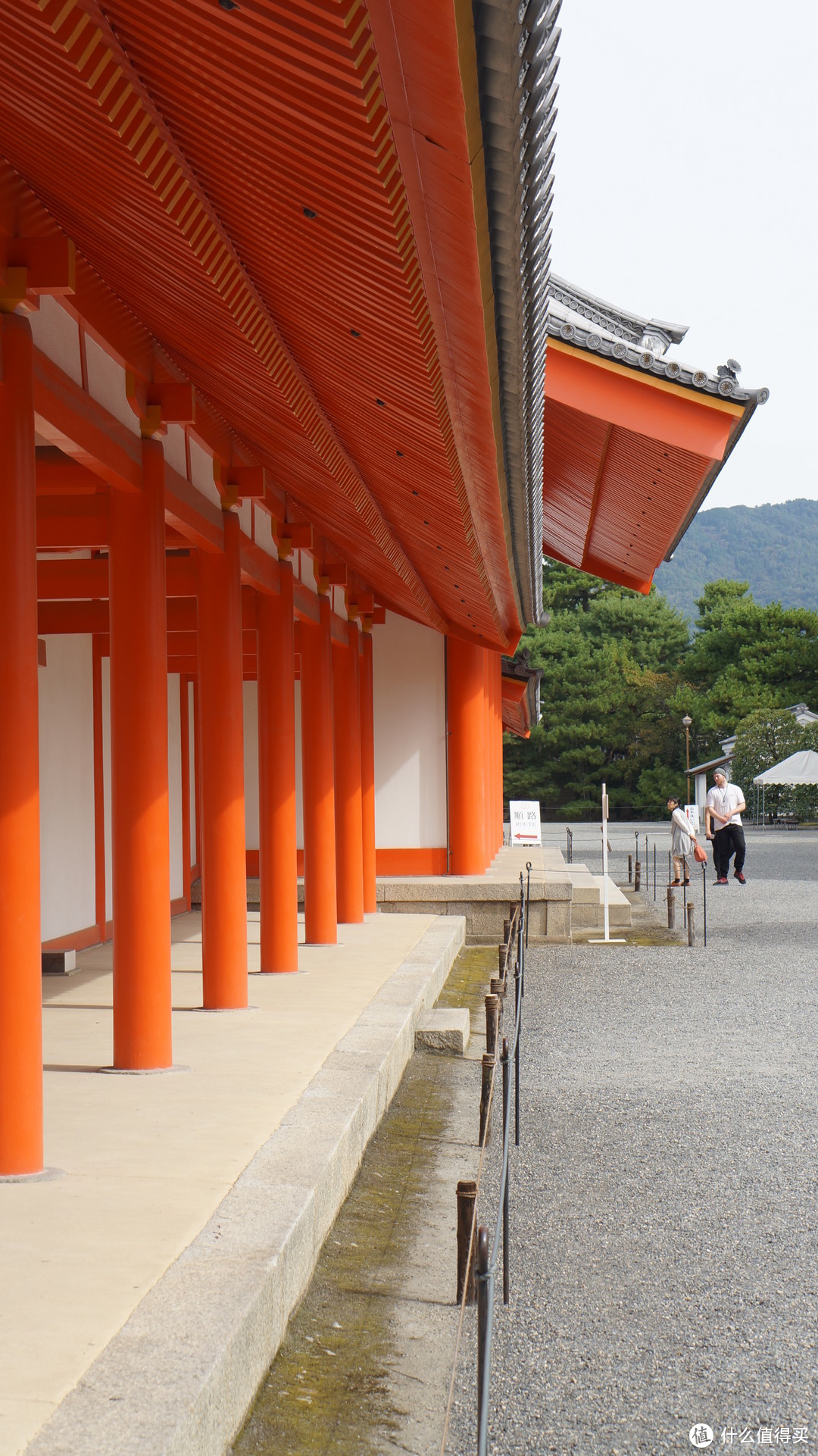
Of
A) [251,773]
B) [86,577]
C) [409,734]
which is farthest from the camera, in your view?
[251,773]

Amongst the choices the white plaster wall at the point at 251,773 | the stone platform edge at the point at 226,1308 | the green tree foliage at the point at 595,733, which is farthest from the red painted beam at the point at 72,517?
the green tree foliage at the point at 595,733

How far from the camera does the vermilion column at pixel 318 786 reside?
423 inches

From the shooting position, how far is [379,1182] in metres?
5.39

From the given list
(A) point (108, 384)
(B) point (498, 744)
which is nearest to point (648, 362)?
(A) point (108, 384)

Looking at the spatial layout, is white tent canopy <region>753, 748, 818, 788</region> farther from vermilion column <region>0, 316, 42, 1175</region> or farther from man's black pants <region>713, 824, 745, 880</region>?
vermilion column <region>0, 316, 42, 1175</region>

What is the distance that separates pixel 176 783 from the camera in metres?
14.7

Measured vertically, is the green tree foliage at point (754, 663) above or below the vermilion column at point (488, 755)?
above

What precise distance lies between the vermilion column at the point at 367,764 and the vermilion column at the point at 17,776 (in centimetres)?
936

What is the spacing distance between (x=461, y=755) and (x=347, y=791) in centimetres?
309

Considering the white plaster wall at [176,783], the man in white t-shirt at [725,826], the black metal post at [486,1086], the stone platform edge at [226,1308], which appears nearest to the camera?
the stone platform edge at [226,1308]

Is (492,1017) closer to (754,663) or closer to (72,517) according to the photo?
(72,517)

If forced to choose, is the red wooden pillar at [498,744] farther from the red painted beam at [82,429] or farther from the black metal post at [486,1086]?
the black metal post at [486,1086]

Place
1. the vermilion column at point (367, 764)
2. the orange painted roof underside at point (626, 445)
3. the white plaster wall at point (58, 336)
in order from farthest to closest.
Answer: the vermilion column at point (367, 764) < the orange painted roof underside at point (626, 445) < the white plaster wall at point (58, 336)

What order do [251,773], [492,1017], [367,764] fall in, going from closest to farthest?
[492,1017]
[367,764]
[251,773]
